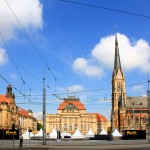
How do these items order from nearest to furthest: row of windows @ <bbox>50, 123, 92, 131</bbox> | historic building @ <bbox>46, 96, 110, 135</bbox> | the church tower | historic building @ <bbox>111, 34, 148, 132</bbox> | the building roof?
1. historic building @ <bbox>111, 34, 148, 132</bbox>
2. the church tower
3. the building roof
4. historic building @ <bbox>46, 96, 110, 135</bbox>
5. row of windows @ <bbox>50, 123, 92, 131</bbox>

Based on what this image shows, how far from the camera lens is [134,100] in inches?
6334

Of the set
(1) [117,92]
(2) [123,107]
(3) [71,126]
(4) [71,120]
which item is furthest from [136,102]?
(3) [71,126]

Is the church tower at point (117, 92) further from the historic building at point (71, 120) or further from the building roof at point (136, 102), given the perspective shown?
the historic building at point (71, 120)

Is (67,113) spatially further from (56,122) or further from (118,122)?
(118,122)

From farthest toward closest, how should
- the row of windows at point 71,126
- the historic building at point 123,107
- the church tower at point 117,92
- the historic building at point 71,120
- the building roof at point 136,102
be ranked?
1. the row of windows at point 71,126
2. the historic building at point 71,120
3. the building roof at point 136,102
4. the church tower at point 117,92
5. the historic building at point 123,107

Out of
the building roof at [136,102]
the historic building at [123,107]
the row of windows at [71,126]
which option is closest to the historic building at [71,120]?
the row of windows at [71,126]

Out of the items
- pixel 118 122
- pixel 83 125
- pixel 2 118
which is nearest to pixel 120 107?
pixel 118 122

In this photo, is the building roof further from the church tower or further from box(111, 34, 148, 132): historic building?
the church tower

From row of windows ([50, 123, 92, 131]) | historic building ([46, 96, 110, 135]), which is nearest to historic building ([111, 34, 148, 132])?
historic building ([46, 96, 110, 135])

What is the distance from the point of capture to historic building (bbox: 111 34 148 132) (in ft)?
490

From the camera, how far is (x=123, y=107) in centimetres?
15150

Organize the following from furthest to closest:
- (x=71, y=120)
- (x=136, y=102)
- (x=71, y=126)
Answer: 1. (x=71, y=126)
2. (x=71, y=120)
3. (x=136, y=102)

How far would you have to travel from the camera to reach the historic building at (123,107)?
490 ft

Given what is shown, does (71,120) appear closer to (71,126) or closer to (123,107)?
(71,126)
